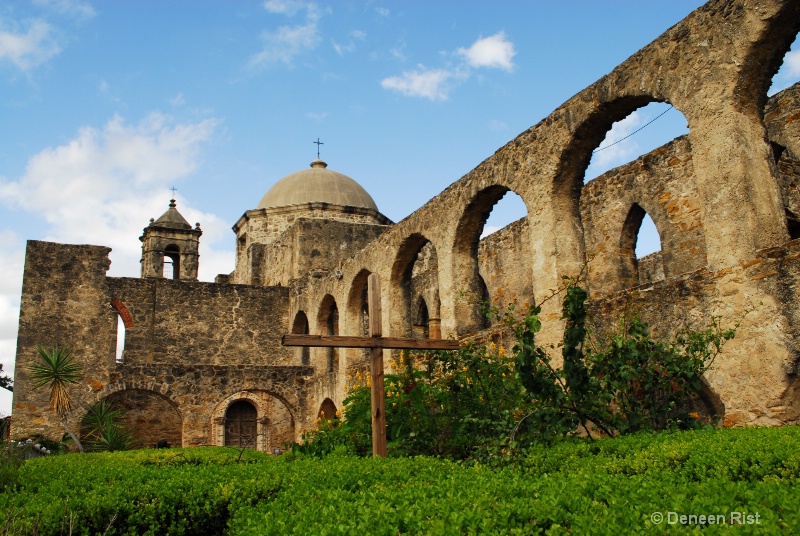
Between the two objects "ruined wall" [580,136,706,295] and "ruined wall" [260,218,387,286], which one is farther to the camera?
"ruined wall" [260,218,387,286]

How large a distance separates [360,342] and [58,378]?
11066mm

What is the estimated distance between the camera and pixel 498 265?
16500 mm

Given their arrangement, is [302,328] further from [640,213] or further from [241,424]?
[640,213]

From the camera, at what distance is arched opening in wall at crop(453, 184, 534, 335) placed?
37.5 feet

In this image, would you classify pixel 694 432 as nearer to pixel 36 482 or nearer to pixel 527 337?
pixel 527 337

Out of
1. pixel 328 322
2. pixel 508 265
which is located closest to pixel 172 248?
pixel 328 322

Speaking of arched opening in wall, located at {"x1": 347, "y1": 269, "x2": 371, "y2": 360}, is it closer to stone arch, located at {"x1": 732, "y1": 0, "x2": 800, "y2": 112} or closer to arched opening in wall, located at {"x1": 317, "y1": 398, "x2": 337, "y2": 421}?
arched opening in wall, located at {"x1": 317, "y1": 398, "x2": 337, "y2": 421}

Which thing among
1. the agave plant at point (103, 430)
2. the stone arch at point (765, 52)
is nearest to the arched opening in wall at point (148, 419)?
the agave plant at point (103, 430)

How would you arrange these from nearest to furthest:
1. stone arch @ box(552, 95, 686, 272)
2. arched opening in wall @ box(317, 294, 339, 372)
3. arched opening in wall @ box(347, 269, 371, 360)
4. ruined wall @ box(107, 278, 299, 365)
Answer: stone arch @ box(552, 95, 686, 272), arched opening in wall @ box(347, 269, 371, 360), arched opening in wall @ box(317, 294, 339, 372), ruined wall @ box(107, 278, 299, 365)

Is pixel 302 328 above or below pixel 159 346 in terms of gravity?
above

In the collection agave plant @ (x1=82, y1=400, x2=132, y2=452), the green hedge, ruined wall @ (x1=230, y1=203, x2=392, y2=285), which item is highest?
ruined wall @ (x1=230, y1=203, x2=392, y2=285)

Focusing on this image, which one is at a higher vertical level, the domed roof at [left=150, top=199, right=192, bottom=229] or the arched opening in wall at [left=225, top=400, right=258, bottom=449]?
the domed roof at [left=150, top=199, right=192, bottom=229]

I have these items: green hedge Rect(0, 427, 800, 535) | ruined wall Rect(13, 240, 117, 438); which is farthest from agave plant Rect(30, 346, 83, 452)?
green hedge Rect(0, 427, 800, 535)

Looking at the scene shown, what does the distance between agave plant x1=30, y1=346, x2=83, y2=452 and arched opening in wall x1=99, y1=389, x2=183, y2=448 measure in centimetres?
245
